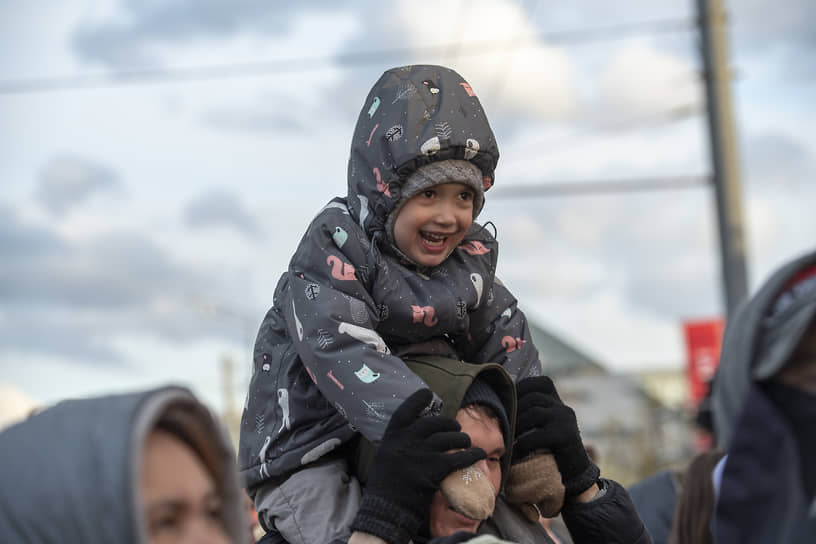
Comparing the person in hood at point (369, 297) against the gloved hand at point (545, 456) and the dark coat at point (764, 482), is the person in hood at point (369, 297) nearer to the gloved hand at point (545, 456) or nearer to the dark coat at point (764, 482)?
the gloved hand at point (545, 456)

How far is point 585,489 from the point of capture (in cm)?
282

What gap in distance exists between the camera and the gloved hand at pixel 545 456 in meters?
2.77

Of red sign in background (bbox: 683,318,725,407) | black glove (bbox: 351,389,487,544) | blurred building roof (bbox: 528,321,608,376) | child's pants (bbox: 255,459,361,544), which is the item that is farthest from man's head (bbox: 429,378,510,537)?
blurred building roof (bbox: 528,321,608,376)

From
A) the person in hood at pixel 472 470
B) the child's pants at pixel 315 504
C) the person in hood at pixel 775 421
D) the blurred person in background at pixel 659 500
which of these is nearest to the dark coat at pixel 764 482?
the person in hood at pixel 775 421

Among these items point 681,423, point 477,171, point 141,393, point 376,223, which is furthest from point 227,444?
point 681,423

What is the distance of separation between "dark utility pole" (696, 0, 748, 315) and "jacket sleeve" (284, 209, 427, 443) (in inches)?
292

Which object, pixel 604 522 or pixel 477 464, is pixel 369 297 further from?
pixel 604 522

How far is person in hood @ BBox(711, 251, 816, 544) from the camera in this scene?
1.87 m

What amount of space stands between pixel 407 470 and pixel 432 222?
2.33ft

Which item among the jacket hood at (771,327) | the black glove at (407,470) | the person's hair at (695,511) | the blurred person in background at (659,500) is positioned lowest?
the blurred person in background at (659,500)

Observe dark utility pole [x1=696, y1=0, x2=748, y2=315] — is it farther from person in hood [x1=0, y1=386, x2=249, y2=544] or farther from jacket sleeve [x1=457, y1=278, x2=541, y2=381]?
person in hood [x1=0, y1=386, x2=249, y2=544]

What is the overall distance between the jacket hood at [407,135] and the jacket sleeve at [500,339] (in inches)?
13.6

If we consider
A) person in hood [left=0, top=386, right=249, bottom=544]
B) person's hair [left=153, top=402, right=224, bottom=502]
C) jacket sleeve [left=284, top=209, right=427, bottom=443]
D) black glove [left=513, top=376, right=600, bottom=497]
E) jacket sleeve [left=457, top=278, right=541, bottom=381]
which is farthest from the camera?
jacket sleeve [left=457, top=278, right=541, bottom=381]

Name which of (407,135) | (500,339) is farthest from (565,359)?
(407,135)
